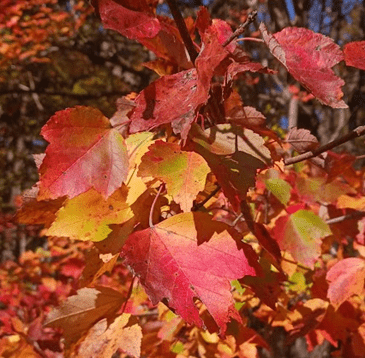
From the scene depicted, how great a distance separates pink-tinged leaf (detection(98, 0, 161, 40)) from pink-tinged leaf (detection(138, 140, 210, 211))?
0.55 feet

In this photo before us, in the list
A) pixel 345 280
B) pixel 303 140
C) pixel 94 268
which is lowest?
pixel 345 280

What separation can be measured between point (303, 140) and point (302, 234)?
46 cm

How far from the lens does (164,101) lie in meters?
0.64

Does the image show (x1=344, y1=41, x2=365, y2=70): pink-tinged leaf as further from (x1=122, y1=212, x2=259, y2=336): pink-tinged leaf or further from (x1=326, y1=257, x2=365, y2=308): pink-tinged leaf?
(x1=326, y1=257, x2=365, y2=308): pink-tinged leaf

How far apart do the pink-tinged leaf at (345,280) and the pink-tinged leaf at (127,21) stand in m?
0.74

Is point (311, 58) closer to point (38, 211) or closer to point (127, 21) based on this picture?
point (127, 21)

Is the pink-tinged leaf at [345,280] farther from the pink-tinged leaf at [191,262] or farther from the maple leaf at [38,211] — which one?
the maple leaf at [38,211]

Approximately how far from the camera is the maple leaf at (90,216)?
73 centimetres

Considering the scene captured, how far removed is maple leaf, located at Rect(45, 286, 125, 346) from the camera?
86cm

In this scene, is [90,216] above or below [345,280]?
above

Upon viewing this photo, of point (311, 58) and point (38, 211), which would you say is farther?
point (38, 211)

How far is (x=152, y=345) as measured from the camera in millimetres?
1240

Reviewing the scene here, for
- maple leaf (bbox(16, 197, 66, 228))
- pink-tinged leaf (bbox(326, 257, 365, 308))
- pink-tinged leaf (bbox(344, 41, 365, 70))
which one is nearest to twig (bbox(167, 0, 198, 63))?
pink-tinged leaf (bbox(344, 41, 365, 70))

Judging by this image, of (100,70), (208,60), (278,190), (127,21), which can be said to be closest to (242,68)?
(208,60)
